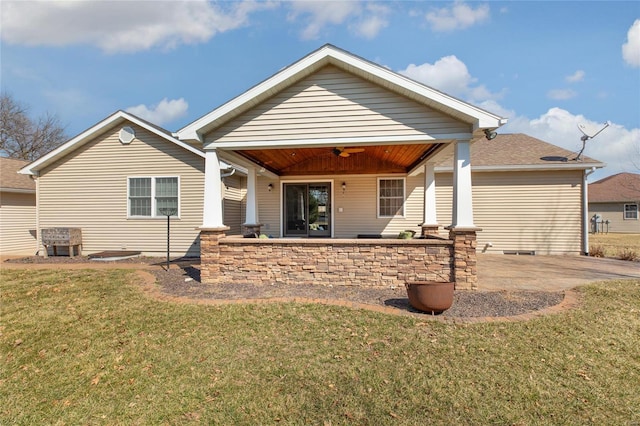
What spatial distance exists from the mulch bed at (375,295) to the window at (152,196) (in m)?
4.81

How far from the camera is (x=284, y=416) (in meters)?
2.48

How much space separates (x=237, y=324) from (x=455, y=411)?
286cm

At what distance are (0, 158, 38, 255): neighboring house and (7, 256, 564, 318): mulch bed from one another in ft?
33.1

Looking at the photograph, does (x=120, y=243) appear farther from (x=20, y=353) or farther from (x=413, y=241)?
(x=413, y=241)

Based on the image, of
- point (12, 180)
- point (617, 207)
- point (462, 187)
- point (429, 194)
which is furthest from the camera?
point (617, 207)

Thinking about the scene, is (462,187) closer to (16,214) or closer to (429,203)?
(429,203)

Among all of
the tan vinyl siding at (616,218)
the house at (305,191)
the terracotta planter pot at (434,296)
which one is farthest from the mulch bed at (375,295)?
the tan vinyl siding at (616,218)

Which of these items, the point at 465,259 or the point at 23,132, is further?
the point at 23,132

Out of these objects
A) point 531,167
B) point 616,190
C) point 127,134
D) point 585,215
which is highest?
point 127,134

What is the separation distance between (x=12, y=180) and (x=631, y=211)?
130ft

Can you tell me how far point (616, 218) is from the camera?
25.4m

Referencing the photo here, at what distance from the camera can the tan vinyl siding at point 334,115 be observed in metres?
5.95

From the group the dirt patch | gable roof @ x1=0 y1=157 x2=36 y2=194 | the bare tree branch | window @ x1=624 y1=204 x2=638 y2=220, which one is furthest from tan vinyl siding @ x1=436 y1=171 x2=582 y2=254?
the bare tree branch

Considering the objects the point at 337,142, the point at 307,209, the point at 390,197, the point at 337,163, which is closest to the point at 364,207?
the point at 390,197
